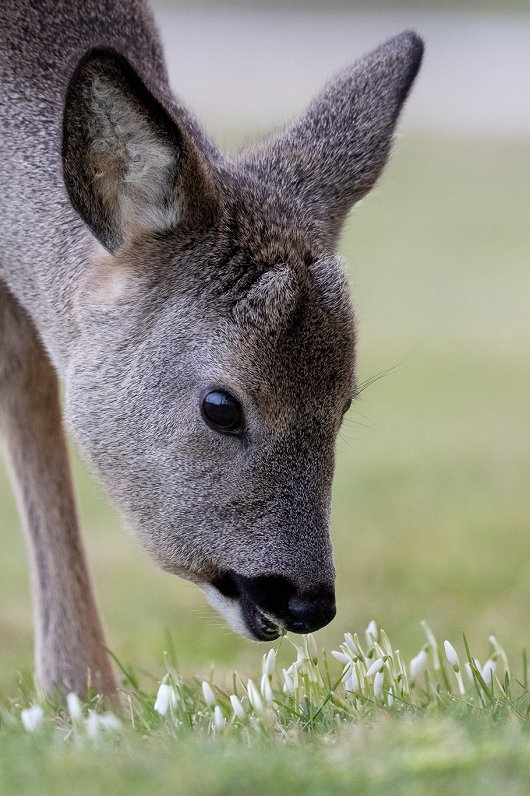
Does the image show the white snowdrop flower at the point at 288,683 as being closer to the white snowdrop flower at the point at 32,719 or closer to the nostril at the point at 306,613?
the nostril at the point at 306,613

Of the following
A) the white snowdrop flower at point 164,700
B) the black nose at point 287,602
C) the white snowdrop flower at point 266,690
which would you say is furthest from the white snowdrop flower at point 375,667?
the white snowdrop flower at point 164,700

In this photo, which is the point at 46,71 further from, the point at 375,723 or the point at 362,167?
the point at 375,723

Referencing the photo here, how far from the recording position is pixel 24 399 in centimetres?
629

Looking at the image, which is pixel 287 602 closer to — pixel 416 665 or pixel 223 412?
pixel 416 665

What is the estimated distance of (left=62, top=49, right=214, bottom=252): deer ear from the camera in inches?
184

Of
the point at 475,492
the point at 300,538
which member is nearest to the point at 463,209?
the point at 475,492

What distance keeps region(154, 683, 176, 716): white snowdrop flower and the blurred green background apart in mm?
586

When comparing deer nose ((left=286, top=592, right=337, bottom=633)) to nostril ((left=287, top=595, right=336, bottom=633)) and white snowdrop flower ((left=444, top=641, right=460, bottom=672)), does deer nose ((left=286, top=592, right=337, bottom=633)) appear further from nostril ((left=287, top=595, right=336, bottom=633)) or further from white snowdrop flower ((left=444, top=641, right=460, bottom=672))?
white snowdrop flower ((left=444, top=641, right=460, bottom=672))

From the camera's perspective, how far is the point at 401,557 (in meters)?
9.33

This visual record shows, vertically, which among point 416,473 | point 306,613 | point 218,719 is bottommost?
point 416,473

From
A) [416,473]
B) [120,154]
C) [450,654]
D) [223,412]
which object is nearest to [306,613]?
[450,654]

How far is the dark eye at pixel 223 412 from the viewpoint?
15.7ft

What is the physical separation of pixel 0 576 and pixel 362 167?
4848 millimetres

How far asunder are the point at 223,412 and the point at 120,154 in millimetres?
1018
